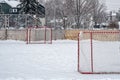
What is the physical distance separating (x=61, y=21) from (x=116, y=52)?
123 feet

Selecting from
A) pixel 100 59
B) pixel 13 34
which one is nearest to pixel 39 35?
pixel 13 34

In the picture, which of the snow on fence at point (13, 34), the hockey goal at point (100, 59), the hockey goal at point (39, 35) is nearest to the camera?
the hockey goal at point (100, 59)

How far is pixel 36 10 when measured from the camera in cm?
6775

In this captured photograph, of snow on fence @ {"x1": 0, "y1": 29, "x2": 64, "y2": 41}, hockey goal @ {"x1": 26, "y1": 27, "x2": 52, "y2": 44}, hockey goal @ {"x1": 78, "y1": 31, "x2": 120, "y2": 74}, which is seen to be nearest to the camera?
hockey goal @ {"x1": 78, "y1": 31, "x2": 120, "y2": 74}

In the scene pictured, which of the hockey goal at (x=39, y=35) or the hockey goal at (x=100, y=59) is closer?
the hockey goal at (x=100, y=59)

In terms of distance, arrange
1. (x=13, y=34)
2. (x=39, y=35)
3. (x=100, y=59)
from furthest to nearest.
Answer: (x=13, y=34), (x=39, y=35), (x=100, y=59)

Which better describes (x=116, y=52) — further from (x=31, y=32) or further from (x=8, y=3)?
(x=8, y=3)

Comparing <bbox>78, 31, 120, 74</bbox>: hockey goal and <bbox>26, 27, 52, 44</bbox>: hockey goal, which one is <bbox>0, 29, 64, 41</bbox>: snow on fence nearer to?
<bbox>26, 27, 52, 44</bbox>: hockey goal

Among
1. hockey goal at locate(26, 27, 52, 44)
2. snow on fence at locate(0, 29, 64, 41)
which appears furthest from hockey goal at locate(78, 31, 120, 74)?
snow on fence at locate(0, 29, 64, 41)

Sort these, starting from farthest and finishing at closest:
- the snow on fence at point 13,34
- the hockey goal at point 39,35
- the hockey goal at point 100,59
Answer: the snow on fence at point 13,34 → the hockey goal at point 39,35 → the hockey goal at point 100,59

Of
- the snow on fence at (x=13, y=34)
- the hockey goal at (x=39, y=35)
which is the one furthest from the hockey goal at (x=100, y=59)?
the snow on fence at (x=13, y=34)

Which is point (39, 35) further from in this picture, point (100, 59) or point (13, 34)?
point (100, 59)

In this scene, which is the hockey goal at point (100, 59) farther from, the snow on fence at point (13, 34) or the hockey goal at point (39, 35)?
the snow on fence at point (13, 34)

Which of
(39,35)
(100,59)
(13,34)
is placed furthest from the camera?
(13,34)
